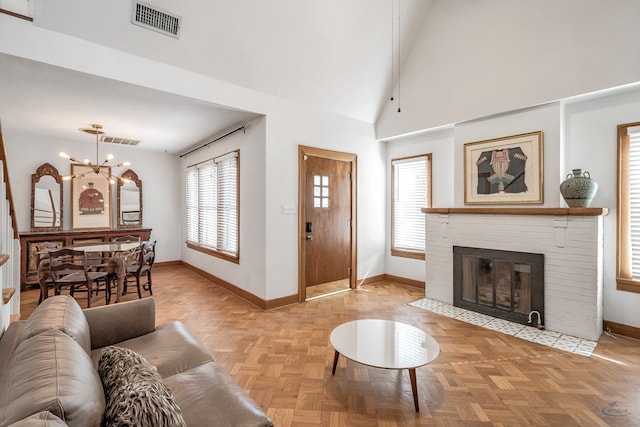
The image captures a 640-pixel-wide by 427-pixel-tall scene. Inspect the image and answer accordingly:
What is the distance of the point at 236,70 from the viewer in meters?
3.38

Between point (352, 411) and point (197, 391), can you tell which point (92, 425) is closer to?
point (197, 391)

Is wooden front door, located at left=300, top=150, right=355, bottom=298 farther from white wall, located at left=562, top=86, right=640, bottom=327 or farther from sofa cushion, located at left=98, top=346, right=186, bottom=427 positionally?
sofa cushion, located at left=98, top=346, right=186, bottom=427

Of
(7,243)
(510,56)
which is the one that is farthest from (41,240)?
(510,56)

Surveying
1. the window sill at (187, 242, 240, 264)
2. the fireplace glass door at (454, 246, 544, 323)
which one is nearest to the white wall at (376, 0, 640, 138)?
the fireplace glass door at (454, 246, 544, 323)

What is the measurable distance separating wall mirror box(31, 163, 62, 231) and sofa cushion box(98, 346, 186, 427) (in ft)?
18.3

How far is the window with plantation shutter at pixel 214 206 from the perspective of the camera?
15.3 feet

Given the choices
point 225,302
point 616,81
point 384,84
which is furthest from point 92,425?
point 384,84

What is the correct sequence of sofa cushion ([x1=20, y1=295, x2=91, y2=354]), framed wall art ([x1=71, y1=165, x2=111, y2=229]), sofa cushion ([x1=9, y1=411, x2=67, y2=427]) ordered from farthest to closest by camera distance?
1. framed wall art ([x1=71, y1=165, x2=111, y2=229])
2. sofa cushion ([x1=20, y1=295, x2=91, y2=354])
3. sofa cushion ([x1=9, y1=411, x2=67, y2=427])

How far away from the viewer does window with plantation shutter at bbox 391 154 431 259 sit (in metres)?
4.72

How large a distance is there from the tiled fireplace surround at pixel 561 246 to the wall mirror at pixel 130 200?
19.9 feet

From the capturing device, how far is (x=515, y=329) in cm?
319

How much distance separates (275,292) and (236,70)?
8.87ft

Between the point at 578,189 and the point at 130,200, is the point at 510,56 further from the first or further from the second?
the point at 130,200

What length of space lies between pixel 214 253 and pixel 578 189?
4.97m
